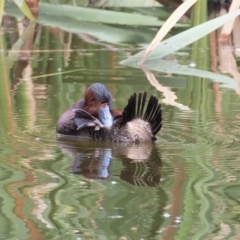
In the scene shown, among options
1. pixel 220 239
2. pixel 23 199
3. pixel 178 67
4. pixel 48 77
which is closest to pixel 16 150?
pixel 23 199

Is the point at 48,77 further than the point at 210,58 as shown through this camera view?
No

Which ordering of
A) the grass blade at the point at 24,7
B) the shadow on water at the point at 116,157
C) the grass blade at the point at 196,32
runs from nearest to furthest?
the shadow on water at the point at 116,157
the grass blade at the point at 196,32
the grass blade at the point at 24,7

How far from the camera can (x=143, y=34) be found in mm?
8500

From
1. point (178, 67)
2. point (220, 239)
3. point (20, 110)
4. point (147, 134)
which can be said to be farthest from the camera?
point (178, 67)

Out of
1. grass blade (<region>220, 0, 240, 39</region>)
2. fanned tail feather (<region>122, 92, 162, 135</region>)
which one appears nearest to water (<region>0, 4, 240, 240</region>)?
fanned tail feather (<region>122, 92, 162, 135</region>)

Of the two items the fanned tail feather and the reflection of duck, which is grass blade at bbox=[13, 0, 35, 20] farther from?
the fanned tail feather

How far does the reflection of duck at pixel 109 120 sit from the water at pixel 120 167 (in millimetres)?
63

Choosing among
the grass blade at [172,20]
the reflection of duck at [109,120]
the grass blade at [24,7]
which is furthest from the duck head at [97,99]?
the grass blade at [24,7]

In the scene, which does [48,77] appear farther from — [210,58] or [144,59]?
[210,58]

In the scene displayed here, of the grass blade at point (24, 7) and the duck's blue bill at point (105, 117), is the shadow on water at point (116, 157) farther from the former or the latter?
the grass blade at point (24, 7)

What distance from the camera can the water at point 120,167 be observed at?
3.05m

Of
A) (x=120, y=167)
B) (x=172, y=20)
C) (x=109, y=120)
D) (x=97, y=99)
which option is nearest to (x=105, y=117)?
(x=109, y=120)

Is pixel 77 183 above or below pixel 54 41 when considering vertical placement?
below

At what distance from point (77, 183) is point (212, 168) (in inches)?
25.6
